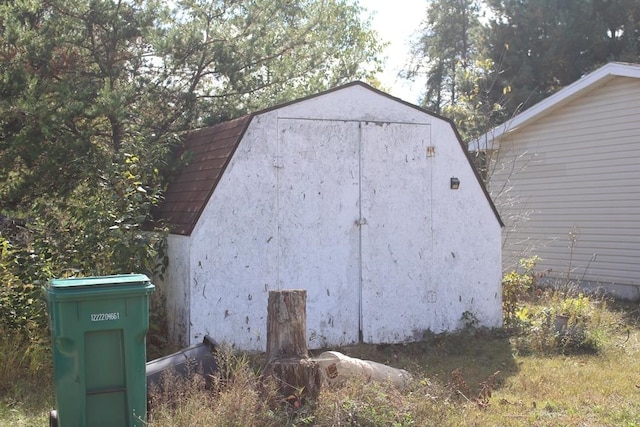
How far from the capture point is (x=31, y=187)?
9719 millimetres

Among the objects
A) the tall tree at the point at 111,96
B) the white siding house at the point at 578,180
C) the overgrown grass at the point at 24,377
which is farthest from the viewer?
the white siding house at the point at 578,180

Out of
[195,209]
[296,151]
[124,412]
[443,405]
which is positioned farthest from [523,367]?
[124,412]

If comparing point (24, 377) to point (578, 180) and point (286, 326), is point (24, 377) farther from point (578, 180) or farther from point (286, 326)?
point (578, 180)

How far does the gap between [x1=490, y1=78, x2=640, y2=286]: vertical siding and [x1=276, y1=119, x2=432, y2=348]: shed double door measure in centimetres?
443

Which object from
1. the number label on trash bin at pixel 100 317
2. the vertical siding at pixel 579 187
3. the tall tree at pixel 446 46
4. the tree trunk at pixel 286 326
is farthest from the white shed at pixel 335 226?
the tall tree at pixel 446 46

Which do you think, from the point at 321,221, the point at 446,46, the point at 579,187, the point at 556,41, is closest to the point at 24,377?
the point at 321,221

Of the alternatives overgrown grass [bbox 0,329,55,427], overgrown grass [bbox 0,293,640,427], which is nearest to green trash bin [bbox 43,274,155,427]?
overgrown grass [bbox 0,293,640,427]

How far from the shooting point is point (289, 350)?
551cm

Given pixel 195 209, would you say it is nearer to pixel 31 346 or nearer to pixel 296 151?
pixel 296 151

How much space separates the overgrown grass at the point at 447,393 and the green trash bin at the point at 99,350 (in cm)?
29

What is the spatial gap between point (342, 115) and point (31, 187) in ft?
15.0

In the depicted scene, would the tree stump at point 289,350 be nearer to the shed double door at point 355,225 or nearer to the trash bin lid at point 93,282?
the trash bin lid at point 93,282

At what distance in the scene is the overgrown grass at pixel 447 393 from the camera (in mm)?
4934

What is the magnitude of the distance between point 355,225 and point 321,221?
1.50 feet
